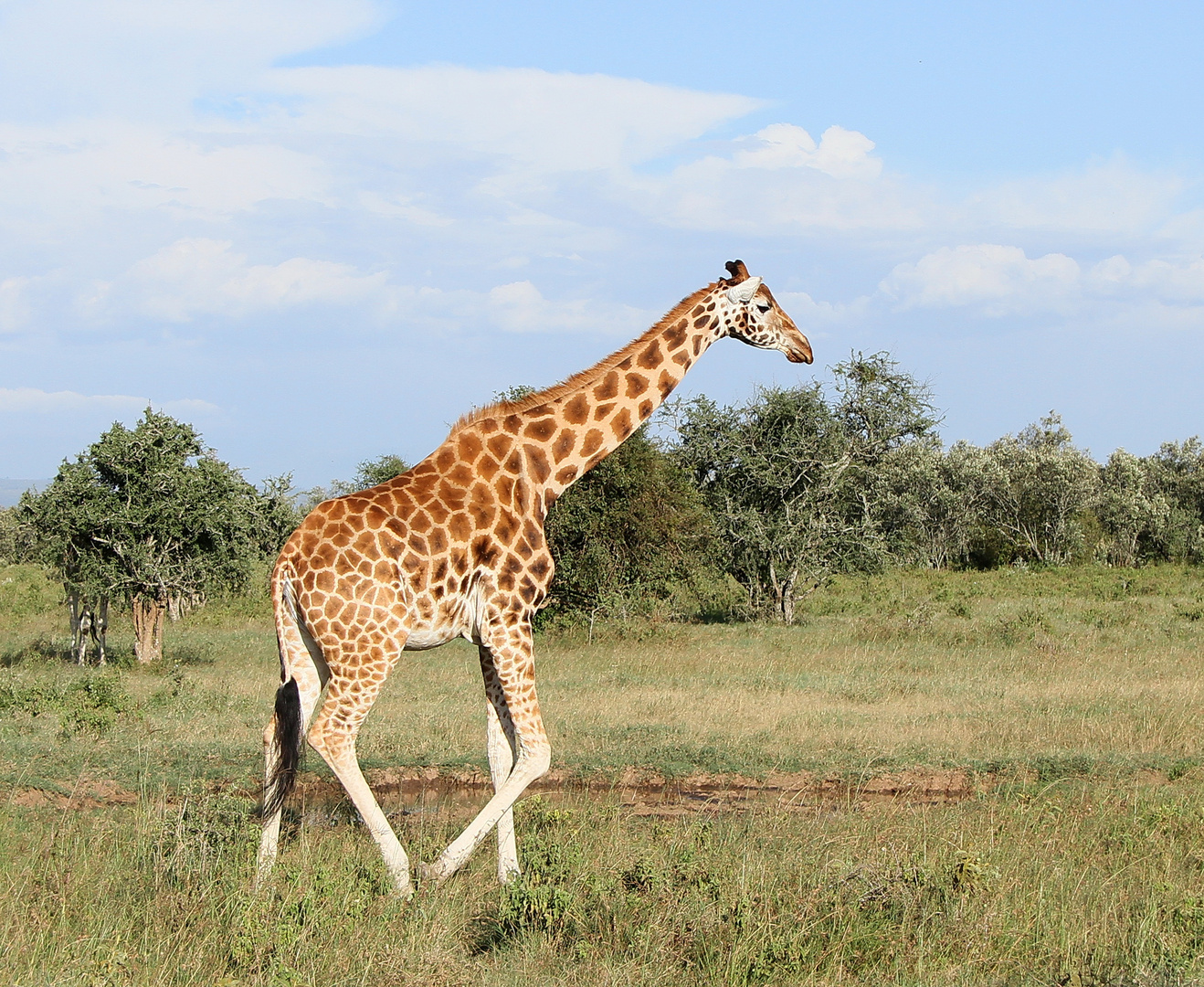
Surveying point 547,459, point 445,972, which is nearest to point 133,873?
point 445,972

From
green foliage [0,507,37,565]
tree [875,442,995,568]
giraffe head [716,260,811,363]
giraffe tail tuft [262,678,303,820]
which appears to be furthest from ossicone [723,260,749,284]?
tree [875,442,995,568]

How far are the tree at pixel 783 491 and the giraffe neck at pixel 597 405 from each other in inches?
537

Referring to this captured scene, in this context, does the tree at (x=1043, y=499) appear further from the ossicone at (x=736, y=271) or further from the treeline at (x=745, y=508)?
the ossicone at (x=736, y=271)

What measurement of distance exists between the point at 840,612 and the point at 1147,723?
41.3 feet

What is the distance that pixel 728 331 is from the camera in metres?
7.33

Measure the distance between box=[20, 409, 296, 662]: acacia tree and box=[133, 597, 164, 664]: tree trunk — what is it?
0.06 ft

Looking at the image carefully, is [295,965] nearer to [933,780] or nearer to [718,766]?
[718,766]

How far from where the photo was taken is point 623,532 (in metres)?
18.2

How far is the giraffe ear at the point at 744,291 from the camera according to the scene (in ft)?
23.7

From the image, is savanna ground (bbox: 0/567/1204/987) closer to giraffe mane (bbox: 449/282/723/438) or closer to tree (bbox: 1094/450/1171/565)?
giraffe mane (bbox: 449/282/723/438)

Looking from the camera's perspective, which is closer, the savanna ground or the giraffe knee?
the savanna ground

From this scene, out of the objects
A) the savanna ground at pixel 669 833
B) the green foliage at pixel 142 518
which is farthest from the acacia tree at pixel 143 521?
the savanna ground at pixel 669 833

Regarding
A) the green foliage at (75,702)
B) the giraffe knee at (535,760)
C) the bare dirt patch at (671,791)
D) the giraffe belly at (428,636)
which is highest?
the giraffe belly at (428,636)

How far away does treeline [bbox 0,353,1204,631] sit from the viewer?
49.8 feet
